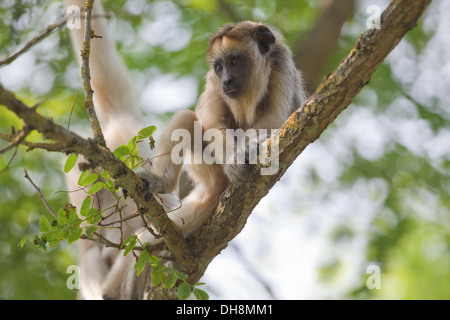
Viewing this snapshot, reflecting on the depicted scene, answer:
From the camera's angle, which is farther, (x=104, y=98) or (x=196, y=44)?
(x=196, y=44)

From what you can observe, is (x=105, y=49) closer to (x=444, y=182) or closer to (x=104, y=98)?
(x=104, y=98)

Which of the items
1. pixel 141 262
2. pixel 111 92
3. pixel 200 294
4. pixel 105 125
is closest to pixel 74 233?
pixel 141 262

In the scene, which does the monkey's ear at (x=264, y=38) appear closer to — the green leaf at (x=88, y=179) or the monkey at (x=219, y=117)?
the monkey at (x=219, y=117)

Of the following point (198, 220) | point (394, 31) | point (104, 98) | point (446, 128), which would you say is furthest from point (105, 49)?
point (446, 128)

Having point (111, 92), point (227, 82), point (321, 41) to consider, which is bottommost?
point (227, 82)

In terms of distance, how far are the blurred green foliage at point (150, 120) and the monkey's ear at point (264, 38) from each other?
9.69 feet

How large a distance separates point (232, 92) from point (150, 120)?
345 centimetres

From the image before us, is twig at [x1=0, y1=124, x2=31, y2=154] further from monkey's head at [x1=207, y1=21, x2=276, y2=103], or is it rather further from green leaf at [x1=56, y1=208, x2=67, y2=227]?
monkey's head at [x1=207, y1=21, x2=276, y2=103]

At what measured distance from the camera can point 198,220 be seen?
16.7 feet

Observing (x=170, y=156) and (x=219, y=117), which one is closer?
(x=170, y=156)

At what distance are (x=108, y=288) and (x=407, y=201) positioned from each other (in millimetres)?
5285

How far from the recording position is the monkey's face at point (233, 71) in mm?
5465

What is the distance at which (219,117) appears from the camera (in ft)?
18.2

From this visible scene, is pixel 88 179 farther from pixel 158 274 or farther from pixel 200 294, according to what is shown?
pixel 200 294
